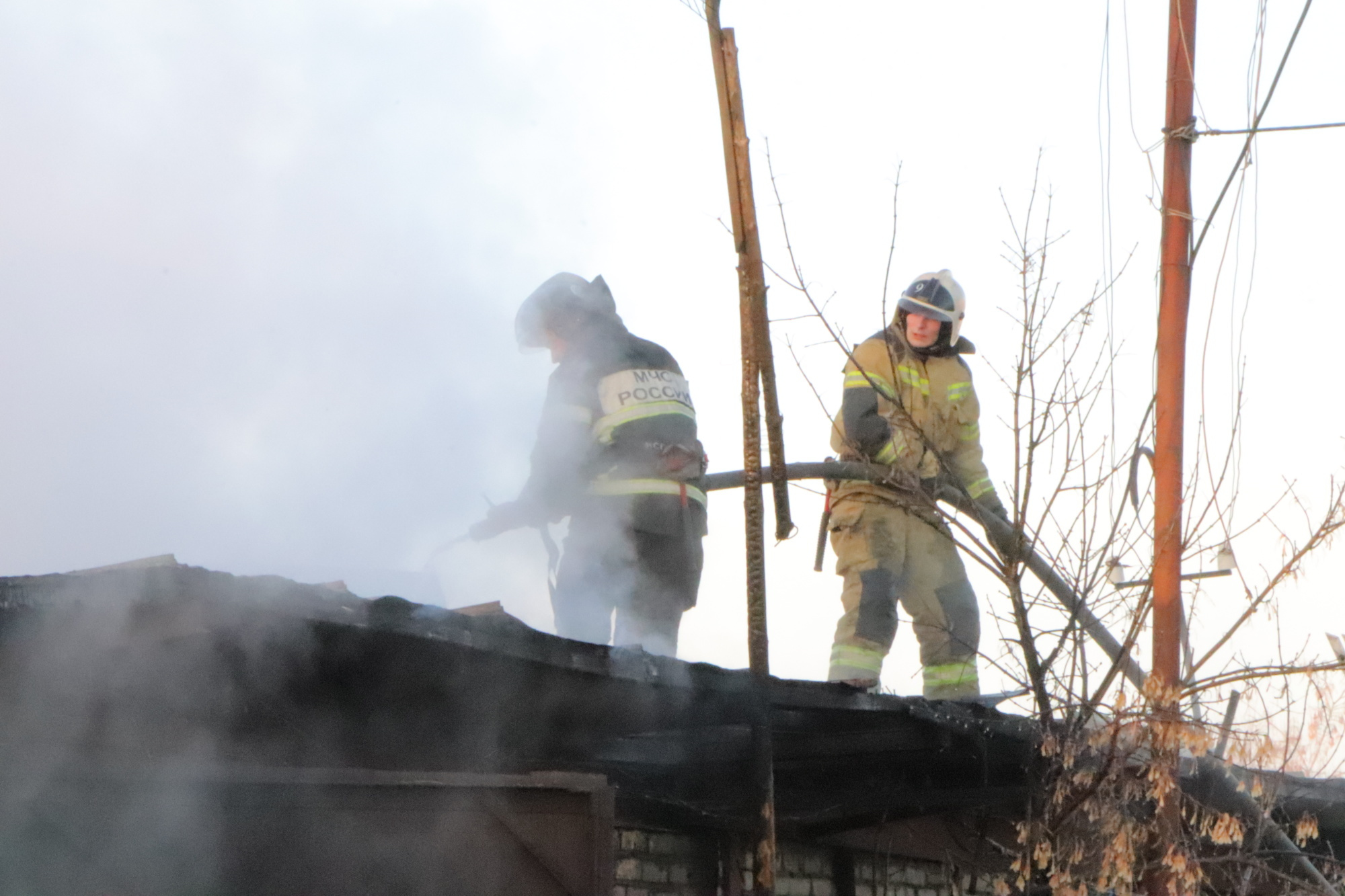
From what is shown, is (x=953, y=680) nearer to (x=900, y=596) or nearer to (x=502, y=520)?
(x=900, y=596)

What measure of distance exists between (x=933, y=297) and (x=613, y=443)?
177 cm

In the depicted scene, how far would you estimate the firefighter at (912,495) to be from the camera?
612cm

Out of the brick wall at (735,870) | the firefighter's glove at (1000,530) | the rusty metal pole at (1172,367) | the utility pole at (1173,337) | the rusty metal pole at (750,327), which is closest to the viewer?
the rusty metal pole at (750,327)

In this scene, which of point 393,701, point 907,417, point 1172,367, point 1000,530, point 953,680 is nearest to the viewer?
point 393,701

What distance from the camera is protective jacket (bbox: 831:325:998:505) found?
239 inches

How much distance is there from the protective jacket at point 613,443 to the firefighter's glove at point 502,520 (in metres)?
0.11

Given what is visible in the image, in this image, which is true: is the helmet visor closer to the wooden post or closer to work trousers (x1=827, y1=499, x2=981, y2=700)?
work trousers (x1=827, y1=499, x2=981, y2=700)

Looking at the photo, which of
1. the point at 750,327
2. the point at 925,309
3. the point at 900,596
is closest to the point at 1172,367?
the point at 925,309

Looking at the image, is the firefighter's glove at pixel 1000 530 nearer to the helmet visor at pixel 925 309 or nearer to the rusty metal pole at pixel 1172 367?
the rusty metal pole at pixel 1172 367

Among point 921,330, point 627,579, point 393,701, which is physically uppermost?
point 921,330

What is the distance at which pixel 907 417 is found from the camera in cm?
587

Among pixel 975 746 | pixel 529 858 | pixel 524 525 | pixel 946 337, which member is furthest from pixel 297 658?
pixel 946 337

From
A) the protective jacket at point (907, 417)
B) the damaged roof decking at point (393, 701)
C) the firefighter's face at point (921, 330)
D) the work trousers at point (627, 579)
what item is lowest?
the damaged roof decking at point (393, 701)

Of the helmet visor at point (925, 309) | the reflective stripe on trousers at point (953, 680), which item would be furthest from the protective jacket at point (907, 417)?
the reflective stripe on trousers at point (953, 680)
